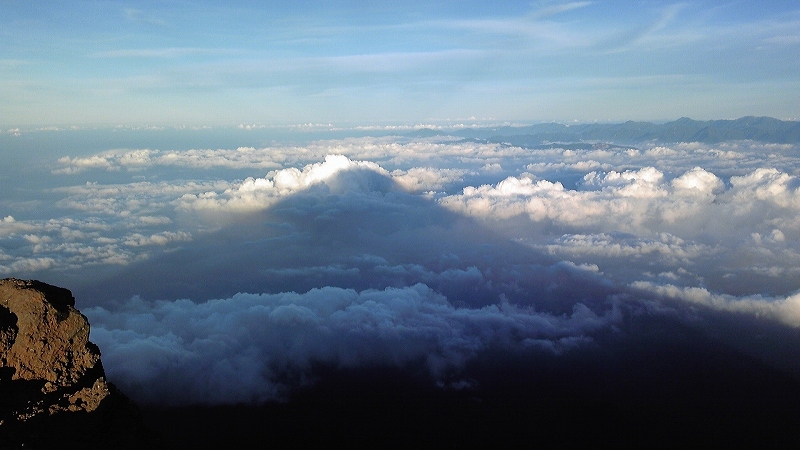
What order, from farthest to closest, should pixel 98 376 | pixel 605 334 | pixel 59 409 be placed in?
pixel 605 334 → pixel 98 376 → pixel 59 409

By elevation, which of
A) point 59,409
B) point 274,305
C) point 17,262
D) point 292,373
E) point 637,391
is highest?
point 59,409

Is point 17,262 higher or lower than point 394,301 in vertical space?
higher

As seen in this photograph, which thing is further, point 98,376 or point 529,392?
point 529,392

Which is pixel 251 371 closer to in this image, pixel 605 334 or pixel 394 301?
pixel 394 301

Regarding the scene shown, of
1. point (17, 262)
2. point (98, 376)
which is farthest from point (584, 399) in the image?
point (17, 262)

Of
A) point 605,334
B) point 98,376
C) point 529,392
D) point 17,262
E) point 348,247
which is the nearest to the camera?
point 98,376

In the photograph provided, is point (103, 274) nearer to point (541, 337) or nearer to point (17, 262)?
point (17, 262)

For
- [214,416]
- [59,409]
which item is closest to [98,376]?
[59,409]
